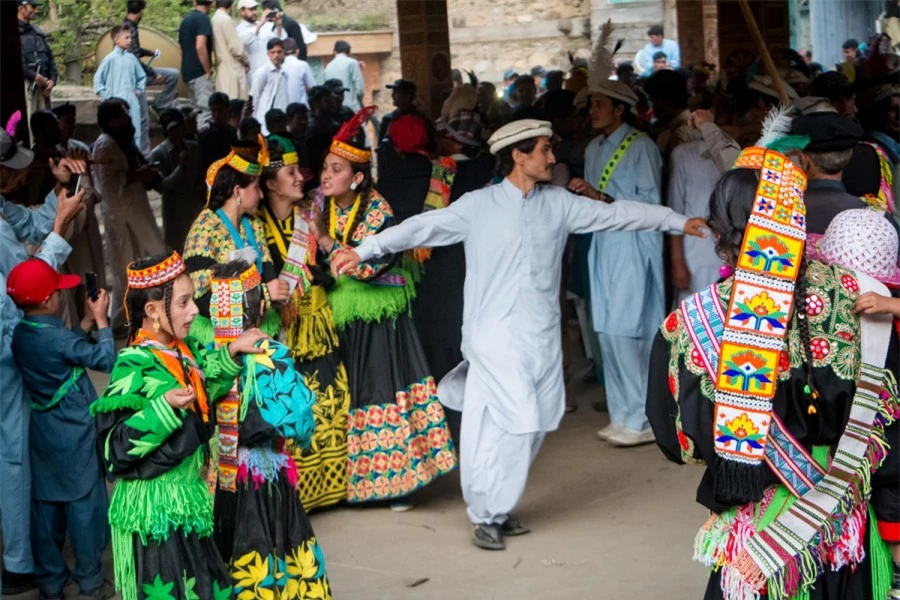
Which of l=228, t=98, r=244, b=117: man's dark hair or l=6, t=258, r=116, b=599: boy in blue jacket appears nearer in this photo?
l=6, t=258, r=116, b=599: boy in blue jacket

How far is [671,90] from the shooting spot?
8594mm

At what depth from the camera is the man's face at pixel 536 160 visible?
572 cm

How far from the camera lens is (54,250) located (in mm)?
5578

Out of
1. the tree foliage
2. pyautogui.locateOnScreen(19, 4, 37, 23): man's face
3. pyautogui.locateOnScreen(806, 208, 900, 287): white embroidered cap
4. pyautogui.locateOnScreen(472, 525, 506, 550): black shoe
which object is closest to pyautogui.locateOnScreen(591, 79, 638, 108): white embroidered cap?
pyautogui.locateOnScreen(472, 525, 506, 550): black shoe

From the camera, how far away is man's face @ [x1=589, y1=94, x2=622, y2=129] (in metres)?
7.18

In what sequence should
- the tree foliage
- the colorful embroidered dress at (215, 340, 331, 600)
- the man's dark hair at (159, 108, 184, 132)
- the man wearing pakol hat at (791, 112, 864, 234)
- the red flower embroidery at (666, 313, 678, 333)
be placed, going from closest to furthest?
the red flower embroidery at (666, 313, 678, 333) → the colorful embroidered dress at (215, 340, 331, 600) → the man wearing pakol hat at (791, 112, 864, 234) → the man's dark hair at (159, 108, 184, 132) → the tree foliage

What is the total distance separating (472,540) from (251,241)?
164cm

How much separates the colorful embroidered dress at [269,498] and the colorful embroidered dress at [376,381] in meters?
1.64

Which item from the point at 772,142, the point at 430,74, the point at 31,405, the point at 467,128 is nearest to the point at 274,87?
the point at 430,74

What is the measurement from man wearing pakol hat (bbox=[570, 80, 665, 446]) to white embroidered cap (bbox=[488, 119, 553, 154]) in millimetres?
1489

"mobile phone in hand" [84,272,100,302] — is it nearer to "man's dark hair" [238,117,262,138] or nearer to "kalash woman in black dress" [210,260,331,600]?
"kalash woman in black dress" [210,260,331,600]

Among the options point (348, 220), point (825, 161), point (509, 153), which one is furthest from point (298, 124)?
point (825, 161)

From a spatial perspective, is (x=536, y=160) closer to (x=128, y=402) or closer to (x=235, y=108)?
(x=128, y=402)

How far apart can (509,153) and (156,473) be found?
2.29 metres
